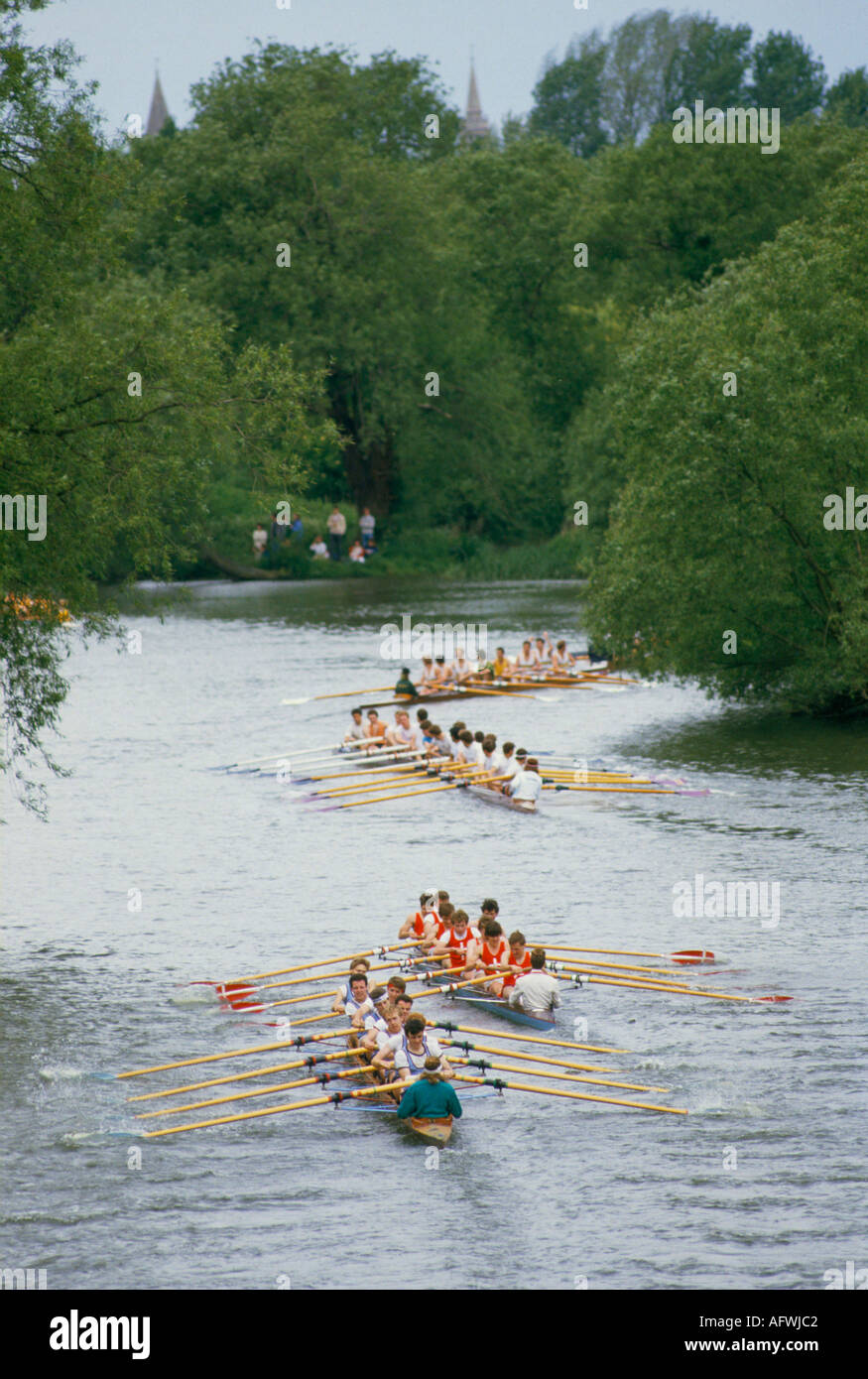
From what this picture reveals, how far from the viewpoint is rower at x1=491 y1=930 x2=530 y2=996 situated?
21.1 meters

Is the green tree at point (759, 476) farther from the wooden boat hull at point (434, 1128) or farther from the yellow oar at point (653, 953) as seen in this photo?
the wooden boat hull at point (434, 1128)

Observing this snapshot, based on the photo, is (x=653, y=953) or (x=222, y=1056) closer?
(x=222, y=1056)

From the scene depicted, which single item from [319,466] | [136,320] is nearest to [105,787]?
[136,320]

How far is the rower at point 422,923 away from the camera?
74.3 ft

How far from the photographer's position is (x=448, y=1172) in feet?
54.2

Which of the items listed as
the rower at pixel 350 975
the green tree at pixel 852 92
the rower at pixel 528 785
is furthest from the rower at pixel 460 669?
the green tree at pixel 852 92

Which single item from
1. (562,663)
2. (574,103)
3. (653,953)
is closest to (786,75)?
→ (574,103)

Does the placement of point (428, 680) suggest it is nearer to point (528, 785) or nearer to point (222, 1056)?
point (528, 785)

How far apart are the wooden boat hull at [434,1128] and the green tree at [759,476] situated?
2158 centimetres

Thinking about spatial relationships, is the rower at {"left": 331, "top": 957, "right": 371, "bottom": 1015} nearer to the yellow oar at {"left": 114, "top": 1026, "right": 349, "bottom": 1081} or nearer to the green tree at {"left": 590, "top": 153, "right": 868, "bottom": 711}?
the yellow oar at {"left": 114, "top": 1026, "right": 349, "bottom": 1081}

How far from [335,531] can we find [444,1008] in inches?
2554

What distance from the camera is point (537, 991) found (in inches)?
811

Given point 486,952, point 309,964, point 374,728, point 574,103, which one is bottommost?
point 309,964

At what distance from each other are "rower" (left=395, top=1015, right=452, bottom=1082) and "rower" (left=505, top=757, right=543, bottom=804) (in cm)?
1470
